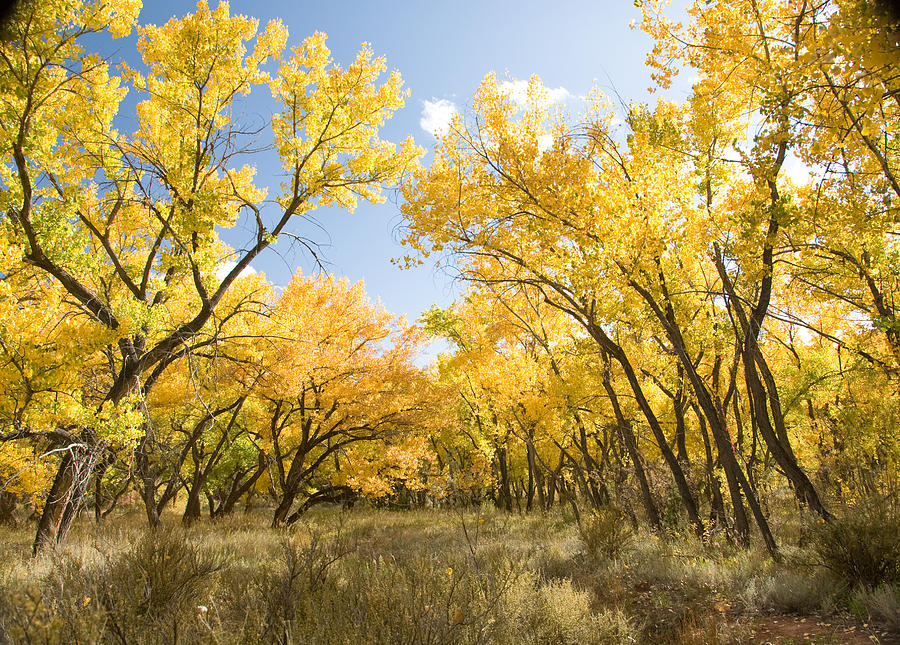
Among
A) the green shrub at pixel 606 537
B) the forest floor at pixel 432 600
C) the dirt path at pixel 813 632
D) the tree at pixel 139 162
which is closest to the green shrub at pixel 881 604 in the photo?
the forest floor at pixel 432 600

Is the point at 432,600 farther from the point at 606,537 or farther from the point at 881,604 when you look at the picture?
the point at 606,537

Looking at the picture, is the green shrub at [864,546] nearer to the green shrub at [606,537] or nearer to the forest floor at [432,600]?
the forest floor at [432,600]

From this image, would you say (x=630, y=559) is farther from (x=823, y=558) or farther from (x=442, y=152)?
(x=442, y=152)

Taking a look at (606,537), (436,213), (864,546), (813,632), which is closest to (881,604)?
(813,632)

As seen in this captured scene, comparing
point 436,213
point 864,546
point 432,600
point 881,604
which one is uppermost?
point 436,213

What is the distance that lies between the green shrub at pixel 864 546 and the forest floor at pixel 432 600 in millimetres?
216

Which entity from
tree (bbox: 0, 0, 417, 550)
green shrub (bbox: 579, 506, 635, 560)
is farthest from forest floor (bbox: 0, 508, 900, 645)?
tree (bbox: 0, 0, 417, 550)

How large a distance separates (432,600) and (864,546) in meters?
4.63

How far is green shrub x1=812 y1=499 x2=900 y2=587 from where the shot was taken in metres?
4.55

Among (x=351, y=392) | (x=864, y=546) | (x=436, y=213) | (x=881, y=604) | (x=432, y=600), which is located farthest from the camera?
(x=351, y=392)

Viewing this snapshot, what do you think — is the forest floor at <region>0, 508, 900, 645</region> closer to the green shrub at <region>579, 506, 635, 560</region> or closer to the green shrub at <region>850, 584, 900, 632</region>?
the green shrub at <region>850, 584, 900, 632</region>

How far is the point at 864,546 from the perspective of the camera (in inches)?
Answer: 184

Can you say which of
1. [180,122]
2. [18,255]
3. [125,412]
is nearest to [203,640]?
[125,412]

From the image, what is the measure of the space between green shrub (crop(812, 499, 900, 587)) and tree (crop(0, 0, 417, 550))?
7567mm
